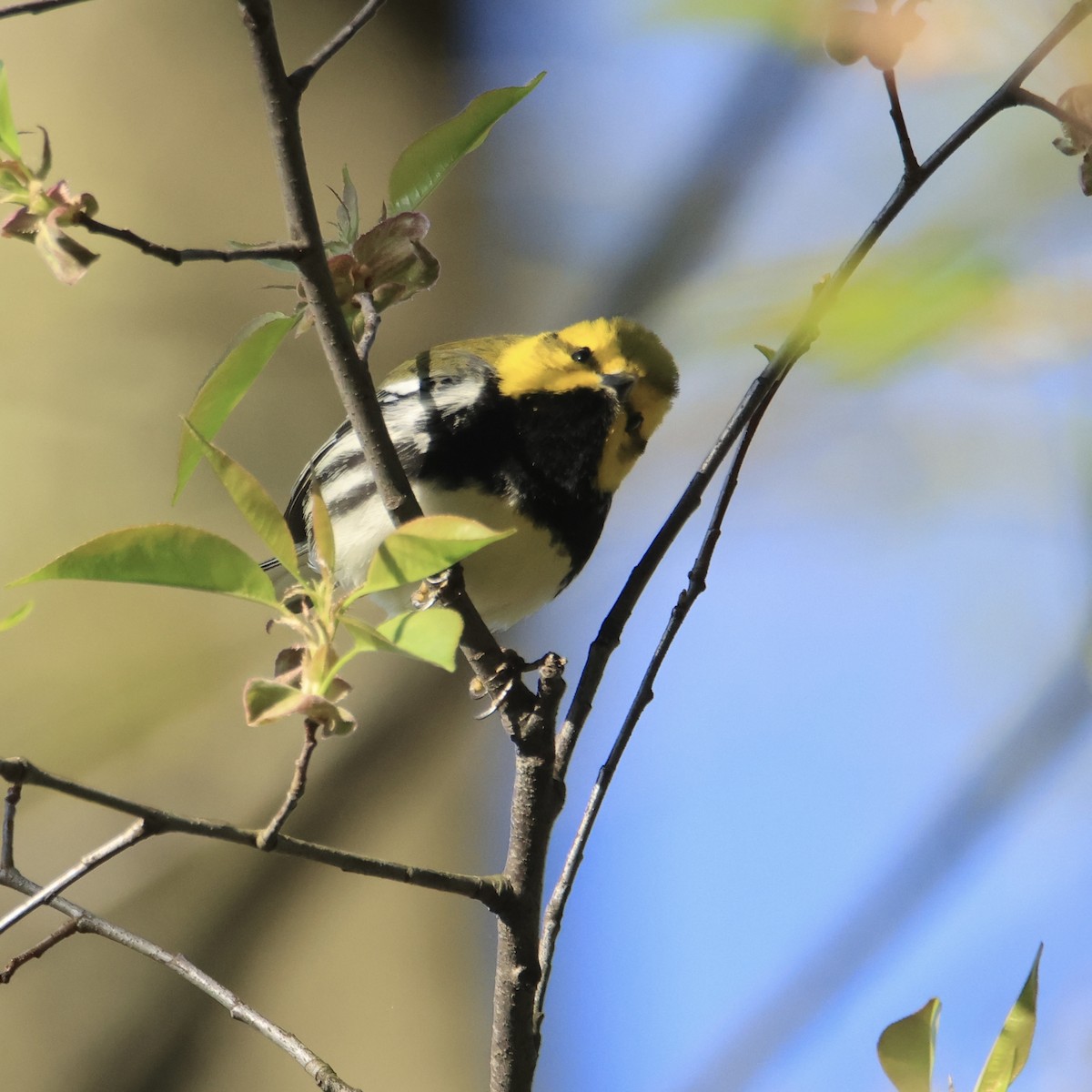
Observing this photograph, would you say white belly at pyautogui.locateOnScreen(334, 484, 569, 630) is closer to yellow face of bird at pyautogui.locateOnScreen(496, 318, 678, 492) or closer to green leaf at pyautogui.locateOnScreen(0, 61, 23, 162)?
yellow face of bird at pyautogui.locateOnScreen(496, 318, 678, 492)

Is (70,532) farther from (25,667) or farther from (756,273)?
(756,273)

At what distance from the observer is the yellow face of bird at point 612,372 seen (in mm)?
1708

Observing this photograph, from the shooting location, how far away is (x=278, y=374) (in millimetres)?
2713

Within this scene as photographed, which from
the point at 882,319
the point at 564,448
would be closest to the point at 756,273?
the point at 564,448

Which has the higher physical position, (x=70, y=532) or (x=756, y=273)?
(x=70, y=532)

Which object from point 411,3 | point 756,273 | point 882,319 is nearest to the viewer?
point 882,319

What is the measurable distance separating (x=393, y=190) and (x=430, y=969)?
2.18m

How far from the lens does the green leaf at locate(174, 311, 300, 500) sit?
3.00 feet

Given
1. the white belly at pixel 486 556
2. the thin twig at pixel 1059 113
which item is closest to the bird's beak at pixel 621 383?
the white belly at pixel 486 556

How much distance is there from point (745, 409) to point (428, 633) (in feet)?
1.65

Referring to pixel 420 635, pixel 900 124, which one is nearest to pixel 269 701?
pixel 420 635

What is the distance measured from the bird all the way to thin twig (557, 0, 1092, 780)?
50cm

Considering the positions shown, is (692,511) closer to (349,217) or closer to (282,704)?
(349,217)

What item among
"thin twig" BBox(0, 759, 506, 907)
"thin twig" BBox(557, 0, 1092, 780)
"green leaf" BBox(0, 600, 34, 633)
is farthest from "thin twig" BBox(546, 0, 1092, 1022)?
"green leaf" BBox(0, 600, 34, 633)
